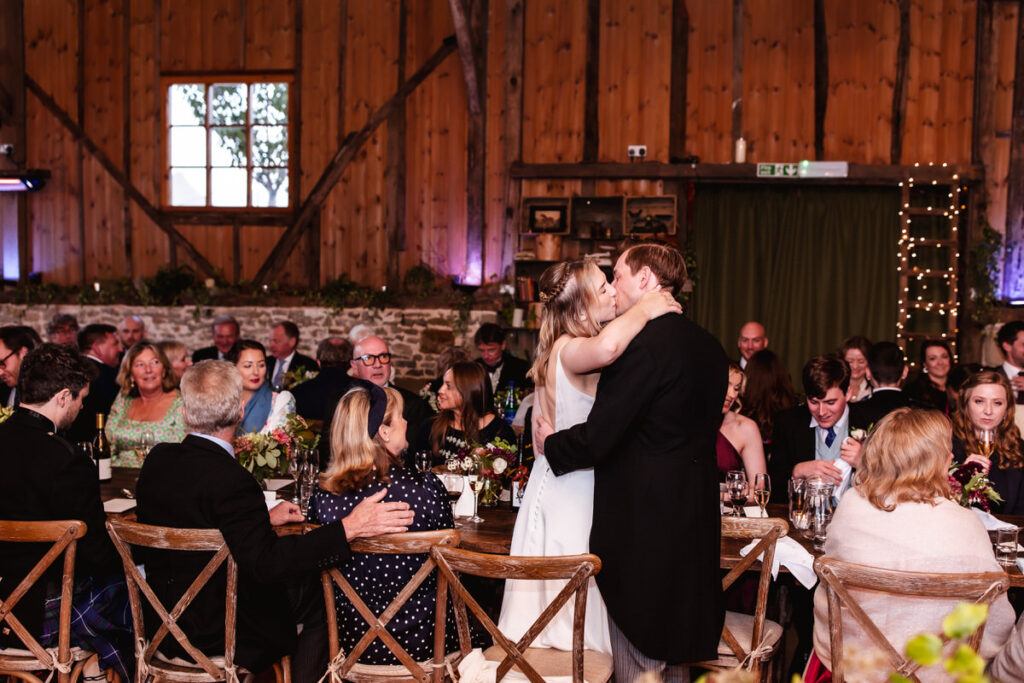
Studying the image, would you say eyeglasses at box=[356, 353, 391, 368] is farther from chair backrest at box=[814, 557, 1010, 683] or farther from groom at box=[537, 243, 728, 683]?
chair backrest at box=[814, 557, 1010, 683]

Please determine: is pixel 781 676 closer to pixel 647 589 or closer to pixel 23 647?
pixel 647 589

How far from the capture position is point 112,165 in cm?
1039

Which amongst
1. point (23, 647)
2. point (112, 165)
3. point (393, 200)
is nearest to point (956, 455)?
point (23, 647)

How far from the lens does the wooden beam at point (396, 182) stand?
984 cm

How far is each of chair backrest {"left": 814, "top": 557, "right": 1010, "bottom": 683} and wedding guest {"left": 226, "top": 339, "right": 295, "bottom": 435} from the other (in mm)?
3245

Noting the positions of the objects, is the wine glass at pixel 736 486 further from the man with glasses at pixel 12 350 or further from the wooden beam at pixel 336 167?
the wooden beam at pixel 336 167

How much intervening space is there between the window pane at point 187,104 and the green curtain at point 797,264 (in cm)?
569

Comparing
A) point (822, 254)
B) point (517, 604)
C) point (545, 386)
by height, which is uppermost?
point (822, 254)

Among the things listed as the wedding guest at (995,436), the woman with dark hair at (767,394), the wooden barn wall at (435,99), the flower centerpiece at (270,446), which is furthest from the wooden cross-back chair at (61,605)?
the wooden barn wall at (435,99)

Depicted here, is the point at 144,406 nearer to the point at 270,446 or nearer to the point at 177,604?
the point at 270,446

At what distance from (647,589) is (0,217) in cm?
1040

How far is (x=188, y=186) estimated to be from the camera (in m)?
10.4

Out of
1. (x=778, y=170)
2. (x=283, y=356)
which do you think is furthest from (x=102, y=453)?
(x=778, y=170)

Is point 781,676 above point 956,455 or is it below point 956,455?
below
